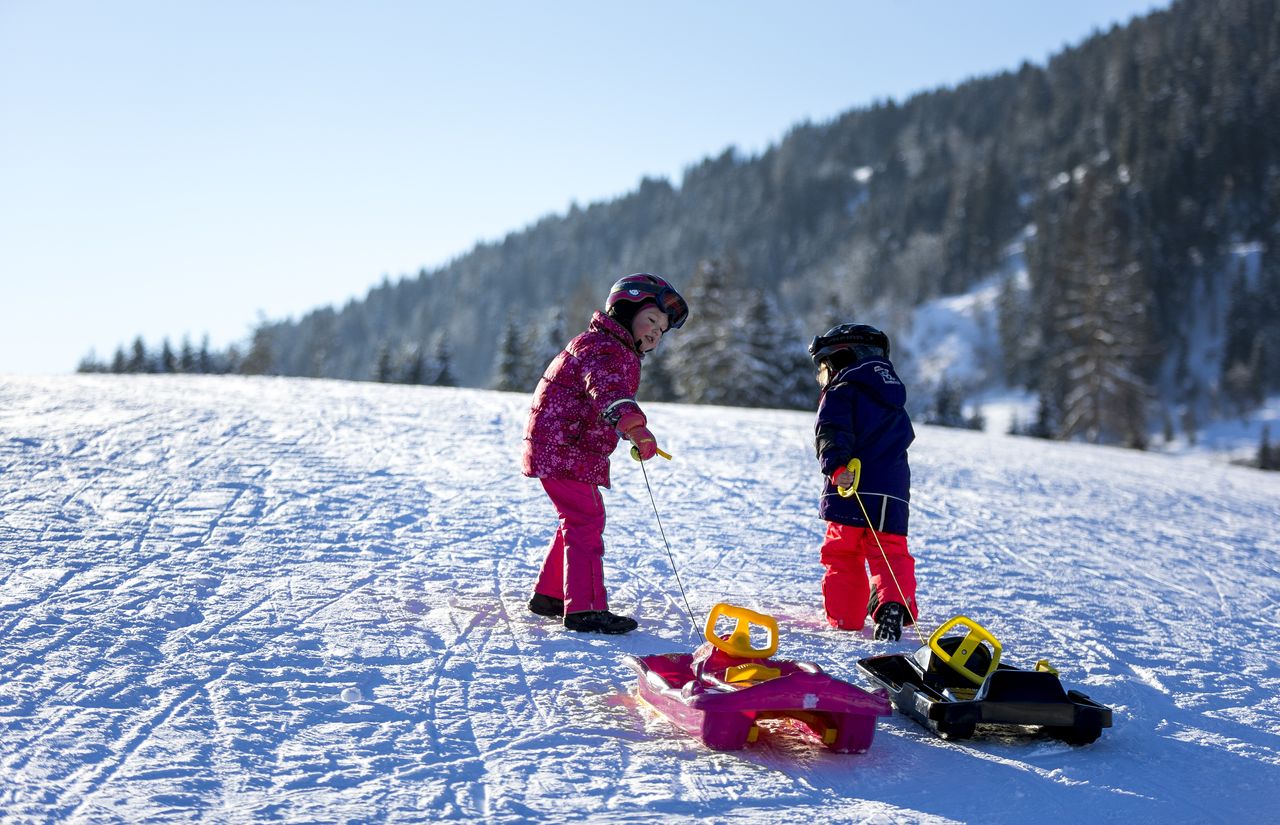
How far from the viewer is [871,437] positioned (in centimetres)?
516

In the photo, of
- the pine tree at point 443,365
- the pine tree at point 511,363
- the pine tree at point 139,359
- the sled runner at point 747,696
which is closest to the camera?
the sled runner at point 747,696

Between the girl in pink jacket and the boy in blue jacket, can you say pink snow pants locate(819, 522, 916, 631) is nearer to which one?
the boy in blue jacket

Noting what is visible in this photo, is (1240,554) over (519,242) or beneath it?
beneath

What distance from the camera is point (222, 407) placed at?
35.2 ft

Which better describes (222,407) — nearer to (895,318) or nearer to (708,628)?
(708,628)

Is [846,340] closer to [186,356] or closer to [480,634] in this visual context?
[480,634]

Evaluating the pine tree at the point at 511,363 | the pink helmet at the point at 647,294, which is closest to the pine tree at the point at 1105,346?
the pine tree at the point at 511,363

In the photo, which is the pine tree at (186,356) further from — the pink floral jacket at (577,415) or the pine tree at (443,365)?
the pink floral jacket at (577,415)

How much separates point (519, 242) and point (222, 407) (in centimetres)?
18606

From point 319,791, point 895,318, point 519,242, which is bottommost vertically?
point 319,791

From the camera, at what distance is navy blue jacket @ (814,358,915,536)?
5.06 m

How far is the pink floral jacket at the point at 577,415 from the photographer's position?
4.60 m

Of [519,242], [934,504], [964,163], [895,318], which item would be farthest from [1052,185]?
[934,504]

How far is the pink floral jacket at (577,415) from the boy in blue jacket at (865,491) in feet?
3.62
